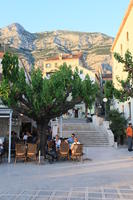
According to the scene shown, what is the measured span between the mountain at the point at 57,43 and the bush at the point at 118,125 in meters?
99.4

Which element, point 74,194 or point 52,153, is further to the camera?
point 52,153

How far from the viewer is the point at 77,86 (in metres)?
12.1

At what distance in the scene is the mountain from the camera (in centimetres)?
12850

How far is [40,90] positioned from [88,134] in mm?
10224

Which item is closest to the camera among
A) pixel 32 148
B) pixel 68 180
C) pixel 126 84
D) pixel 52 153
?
pixel 68 180

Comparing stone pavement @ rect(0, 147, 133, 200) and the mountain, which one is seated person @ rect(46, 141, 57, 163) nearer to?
stone pavement @ rect(0, 147, 133, 200)

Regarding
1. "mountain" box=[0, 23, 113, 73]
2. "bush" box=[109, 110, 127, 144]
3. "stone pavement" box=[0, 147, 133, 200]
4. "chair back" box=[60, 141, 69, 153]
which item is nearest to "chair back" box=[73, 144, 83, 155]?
"chair back" box=[60, 141, 69, 153]

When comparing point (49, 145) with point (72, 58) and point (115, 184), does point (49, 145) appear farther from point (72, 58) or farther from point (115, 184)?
point (72, 58)

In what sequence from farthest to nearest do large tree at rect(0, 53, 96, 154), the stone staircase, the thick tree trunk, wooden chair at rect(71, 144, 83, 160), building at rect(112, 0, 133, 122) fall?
1. building at rect(112, 0, 133, 122)
2. the stone staircase
3. the thick tree trunk
4. wooden chair at rect(71, 144, 83, 160)
5. large tree at rect(0, 53, 96, 154)

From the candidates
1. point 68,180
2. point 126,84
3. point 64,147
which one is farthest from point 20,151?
point 126,84

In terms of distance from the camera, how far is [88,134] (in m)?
21.3

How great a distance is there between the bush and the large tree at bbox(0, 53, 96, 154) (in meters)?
9.36

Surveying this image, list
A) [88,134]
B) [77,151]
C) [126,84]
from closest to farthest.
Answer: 1. [126,84]
2. [77,151]
3. [88,134]

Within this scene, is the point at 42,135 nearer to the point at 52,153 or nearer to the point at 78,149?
the point at 52,153
